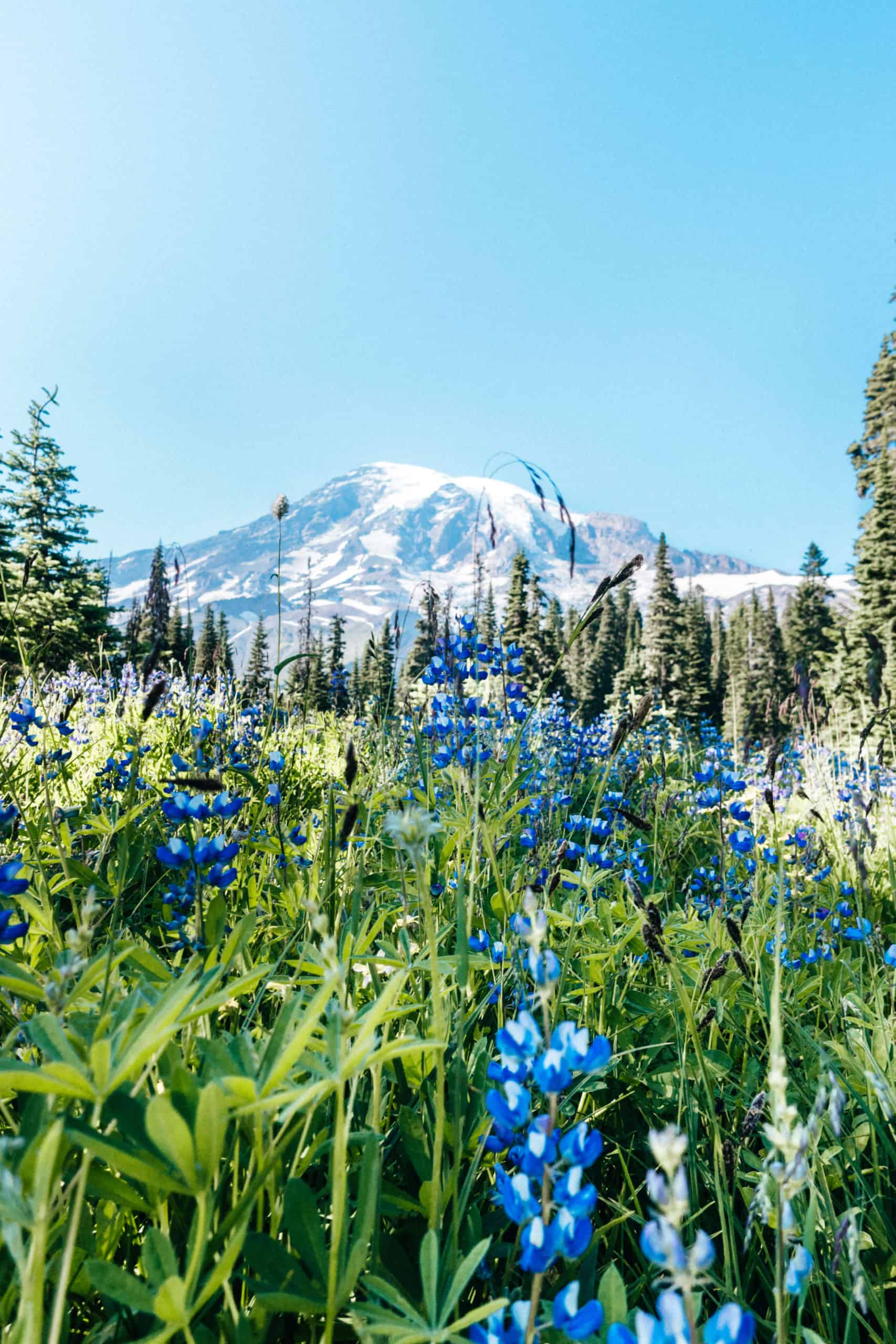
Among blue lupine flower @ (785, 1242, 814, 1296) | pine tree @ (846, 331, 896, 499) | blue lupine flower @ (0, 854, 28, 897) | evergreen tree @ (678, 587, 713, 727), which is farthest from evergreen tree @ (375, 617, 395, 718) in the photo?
evergreen tree @ (678, 587, 713, 727)

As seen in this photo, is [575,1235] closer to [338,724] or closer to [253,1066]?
[253,1066]

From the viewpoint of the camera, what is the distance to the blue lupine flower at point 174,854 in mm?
1226

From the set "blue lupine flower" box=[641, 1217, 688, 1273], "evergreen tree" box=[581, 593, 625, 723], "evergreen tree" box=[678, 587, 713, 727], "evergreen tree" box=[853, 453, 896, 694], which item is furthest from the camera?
"evergreen tree" box=[581, 593, 625, 723]

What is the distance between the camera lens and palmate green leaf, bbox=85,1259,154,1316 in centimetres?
64

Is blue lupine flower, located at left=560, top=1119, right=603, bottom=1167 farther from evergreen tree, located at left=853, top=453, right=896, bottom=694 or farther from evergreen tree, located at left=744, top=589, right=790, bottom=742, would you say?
evergreen tree, located at left=744, top=589, right=790, bottom=742

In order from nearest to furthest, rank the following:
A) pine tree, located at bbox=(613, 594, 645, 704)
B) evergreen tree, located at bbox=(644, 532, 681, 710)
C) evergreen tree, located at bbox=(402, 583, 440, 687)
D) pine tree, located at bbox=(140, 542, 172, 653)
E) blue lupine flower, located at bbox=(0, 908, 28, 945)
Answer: blue lupine flower, located at bbox=(0, 908, 28, 945) < pine tree, located at bbox=(140, 542, 172, 653) < evergreen tree, located at bbox=(402, 583, 440, 687) < evergreen tree, located at bbox=(644, 532, 681, 710) < pine tree, located at bbox=(613, 594, 645, 704)

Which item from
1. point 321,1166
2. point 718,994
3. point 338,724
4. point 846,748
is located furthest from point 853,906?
point 846,748

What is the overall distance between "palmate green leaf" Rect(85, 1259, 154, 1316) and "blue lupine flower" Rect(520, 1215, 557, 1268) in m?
0.34

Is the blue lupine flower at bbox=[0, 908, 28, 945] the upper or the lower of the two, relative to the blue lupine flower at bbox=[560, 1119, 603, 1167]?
upper

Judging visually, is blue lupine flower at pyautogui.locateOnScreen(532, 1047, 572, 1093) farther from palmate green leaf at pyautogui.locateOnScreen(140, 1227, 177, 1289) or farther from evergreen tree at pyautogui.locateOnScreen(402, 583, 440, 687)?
evergreen tree at pyautogui.locateOnScreen(402, 583, 440, 687)

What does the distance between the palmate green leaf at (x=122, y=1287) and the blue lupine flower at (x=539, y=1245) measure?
1.13 feet

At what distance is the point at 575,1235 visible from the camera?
0.64 m

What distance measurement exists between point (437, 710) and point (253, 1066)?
2569 millimetres

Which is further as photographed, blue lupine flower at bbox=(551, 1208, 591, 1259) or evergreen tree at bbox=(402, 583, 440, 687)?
evergreen tree at bbox=(402, 583, 440, 687)
